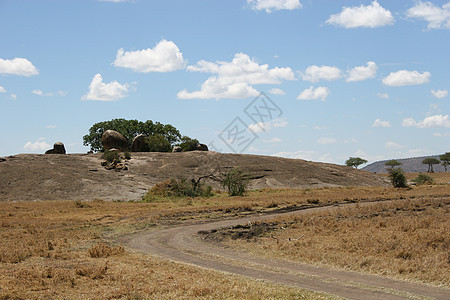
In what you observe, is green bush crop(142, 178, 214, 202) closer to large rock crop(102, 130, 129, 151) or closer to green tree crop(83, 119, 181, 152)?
large rock crop(102, 130, 129, 151)

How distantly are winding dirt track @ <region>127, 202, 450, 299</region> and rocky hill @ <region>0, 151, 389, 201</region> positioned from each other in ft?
90.3

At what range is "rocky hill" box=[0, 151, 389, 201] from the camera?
149ft

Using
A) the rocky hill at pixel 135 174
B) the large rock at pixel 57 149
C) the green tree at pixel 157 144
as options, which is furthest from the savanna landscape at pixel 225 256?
the green tree at pixel 157 144

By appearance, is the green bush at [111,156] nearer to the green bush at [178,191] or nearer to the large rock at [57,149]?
the large rock at [57,149]

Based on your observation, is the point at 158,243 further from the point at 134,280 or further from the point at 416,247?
the point at 416,247

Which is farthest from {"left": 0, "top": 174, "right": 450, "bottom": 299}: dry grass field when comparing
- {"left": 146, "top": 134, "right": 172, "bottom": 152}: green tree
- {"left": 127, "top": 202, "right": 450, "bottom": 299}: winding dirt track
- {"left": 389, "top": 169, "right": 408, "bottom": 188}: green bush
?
{"left": 146, "top": 134, "right": 172, "bottom": 152}: green tree

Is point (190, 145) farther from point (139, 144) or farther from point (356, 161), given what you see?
point (356, 161)

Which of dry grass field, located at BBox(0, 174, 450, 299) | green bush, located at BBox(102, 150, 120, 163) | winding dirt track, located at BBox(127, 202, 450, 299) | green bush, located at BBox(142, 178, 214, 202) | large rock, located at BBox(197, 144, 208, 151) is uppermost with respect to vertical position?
large rock, located at BBox(197, 144, 208, 151)

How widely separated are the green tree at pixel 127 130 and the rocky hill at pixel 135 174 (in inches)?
1151

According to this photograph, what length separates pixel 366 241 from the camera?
587 inches

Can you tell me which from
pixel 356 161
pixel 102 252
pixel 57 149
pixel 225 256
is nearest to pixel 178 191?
pixel 102 252

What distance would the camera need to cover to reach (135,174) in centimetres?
5553

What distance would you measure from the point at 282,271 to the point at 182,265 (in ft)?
9.80

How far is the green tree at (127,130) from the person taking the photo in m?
93.8
